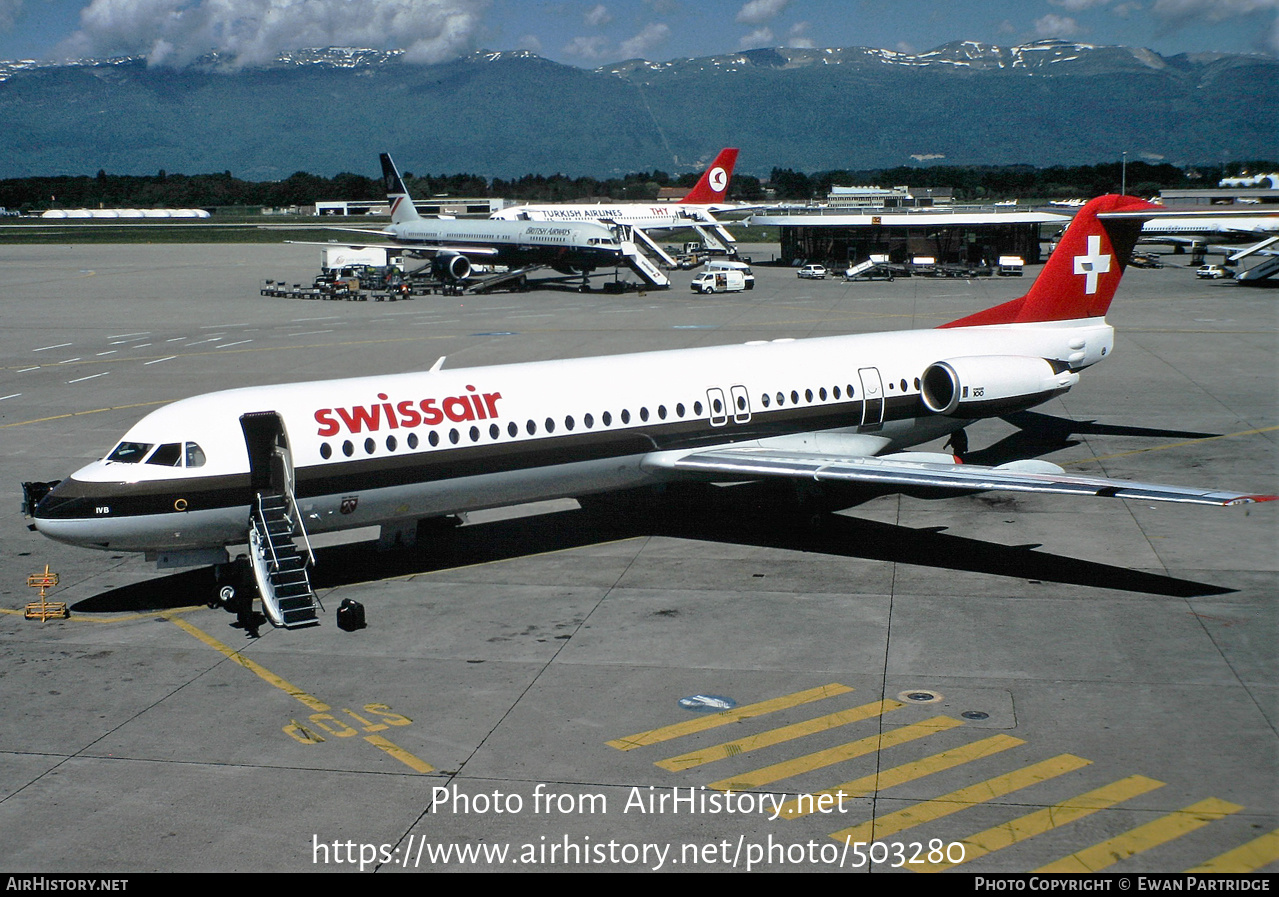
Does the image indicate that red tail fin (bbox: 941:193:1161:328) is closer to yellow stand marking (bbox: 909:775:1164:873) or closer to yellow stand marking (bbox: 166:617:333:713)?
yellow stand marking (bbox: 909:775:1164:873)

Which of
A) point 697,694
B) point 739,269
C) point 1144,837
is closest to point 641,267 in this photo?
point 739,269

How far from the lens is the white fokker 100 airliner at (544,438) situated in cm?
1848

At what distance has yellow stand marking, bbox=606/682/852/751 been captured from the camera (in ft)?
46.2

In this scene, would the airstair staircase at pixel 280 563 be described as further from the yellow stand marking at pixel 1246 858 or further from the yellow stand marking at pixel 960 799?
the yellow stand marking at pixel 1246 858

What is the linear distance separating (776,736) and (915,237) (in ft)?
293

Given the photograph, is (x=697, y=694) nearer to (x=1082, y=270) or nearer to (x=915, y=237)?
(x=1082, y=270)

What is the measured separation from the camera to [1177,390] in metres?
38.3

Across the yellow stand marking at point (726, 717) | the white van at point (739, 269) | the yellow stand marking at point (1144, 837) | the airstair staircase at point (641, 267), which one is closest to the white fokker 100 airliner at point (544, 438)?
the yellow stand marking at point (726, 717)

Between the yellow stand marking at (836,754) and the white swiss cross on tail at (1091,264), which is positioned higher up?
the white swiss cross on tail at (1091,264)

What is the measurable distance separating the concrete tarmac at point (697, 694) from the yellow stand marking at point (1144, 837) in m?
0.04

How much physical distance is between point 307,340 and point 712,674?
41.2 meters

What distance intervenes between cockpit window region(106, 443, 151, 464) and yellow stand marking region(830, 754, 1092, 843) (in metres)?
12.9

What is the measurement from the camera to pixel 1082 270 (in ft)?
93.2

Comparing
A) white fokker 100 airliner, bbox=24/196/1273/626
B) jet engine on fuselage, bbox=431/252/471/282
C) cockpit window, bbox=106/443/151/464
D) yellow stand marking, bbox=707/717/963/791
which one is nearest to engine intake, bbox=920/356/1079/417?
white fokker 100 airliner, bbox=24/196/1273/626
